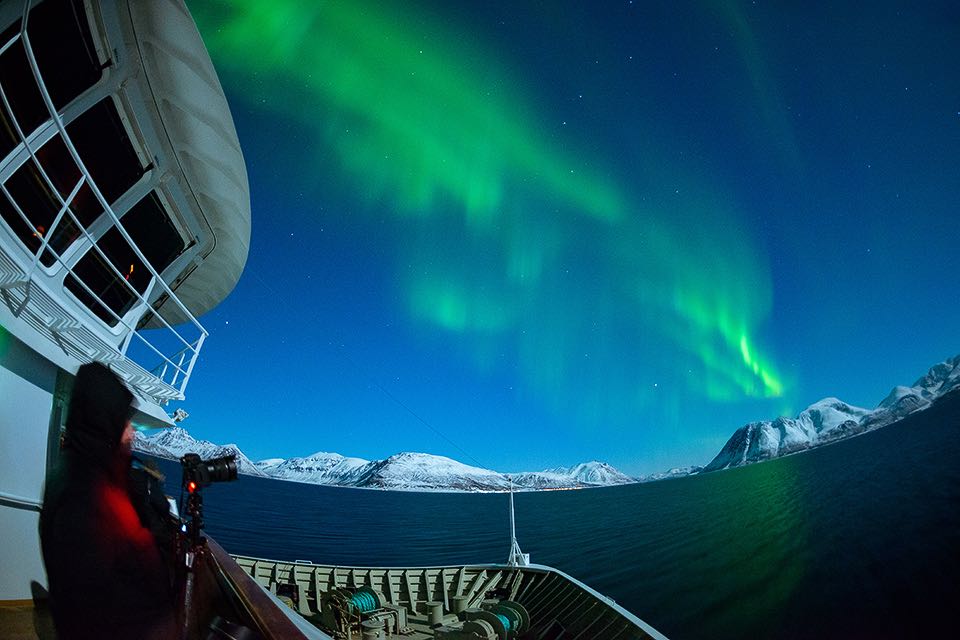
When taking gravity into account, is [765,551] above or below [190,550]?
above

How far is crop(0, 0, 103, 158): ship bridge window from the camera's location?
4906mm

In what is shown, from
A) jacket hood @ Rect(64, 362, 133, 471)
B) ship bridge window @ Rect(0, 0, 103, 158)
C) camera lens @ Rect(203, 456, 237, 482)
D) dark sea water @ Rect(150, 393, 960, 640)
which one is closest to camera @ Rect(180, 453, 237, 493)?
camera lens @ Rect(203, 456, 237, 482)

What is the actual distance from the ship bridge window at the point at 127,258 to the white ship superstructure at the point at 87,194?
0.03 metres

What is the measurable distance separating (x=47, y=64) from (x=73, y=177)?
4.69 ft

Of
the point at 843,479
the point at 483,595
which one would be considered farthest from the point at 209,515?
the point at 843,479

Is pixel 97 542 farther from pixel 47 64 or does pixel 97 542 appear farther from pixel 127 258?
pixel 127 258

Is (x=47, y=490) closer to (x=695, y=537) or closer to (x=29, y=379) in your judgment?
(x=29, y=379)

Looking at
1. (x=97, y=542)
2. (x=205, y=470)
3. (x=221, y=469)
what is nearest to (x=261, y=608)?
(x=97, y=542)

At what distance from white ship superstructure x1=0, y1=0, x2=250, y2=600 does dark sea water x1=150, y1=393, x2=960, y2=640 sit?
25.6m

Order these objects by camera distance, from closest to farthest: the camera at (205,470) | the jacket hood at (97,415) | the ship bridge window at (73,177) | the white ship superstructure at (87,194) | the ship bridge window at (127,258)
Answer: the jacket hood at (97,415)
the camera at (205,470)
the white ship superstructure at (87,194)
the ship bridge window at (73,177)
the ship bridge window at (127,258)

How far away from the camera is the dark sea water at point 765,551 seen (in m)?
20.8

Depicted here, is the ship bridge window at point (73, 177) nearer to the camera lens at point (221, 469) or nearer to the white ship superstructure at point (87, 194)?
the white ship superstructure at point (87, 194)

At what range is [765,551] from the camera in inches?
1409

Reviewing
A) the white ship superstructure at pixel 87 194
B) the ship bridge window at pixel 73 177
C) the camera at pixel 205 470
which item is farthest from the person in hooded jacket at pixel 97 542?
the ship bridge window at pixel 73 177
